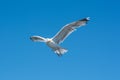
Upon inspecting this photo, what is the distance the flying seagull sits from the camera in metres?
28.0

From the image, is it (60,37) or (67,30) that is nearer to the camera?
(67,30)

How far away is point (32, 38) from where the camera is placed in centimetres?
2984

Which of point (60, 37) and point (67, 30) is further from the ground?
point (60, 37)

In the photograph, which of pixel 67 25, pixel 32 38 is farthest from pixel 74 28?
pixel 32 38

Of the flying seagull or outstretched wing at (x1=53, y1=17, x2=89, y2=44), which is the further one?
the flying seagull

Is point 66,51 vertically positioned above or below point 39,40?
below

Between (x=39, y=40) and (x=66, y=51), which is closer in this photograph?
(x=66, y=51)

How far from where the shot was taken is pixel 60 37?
29828 millimetres

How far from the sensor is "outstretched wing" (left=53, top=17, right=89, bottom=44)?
2773cm

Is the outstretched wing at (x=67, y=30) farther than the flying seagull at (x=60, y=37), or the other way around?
the flying seagull at (x=60, y=37)

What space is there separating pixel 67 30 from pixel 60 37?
0.86 m

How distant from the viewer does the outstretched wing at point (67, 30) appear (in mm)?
27734

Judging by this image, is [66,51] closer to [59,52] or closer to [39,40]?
[59,52]

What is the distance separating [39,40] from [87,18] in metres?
3.69
